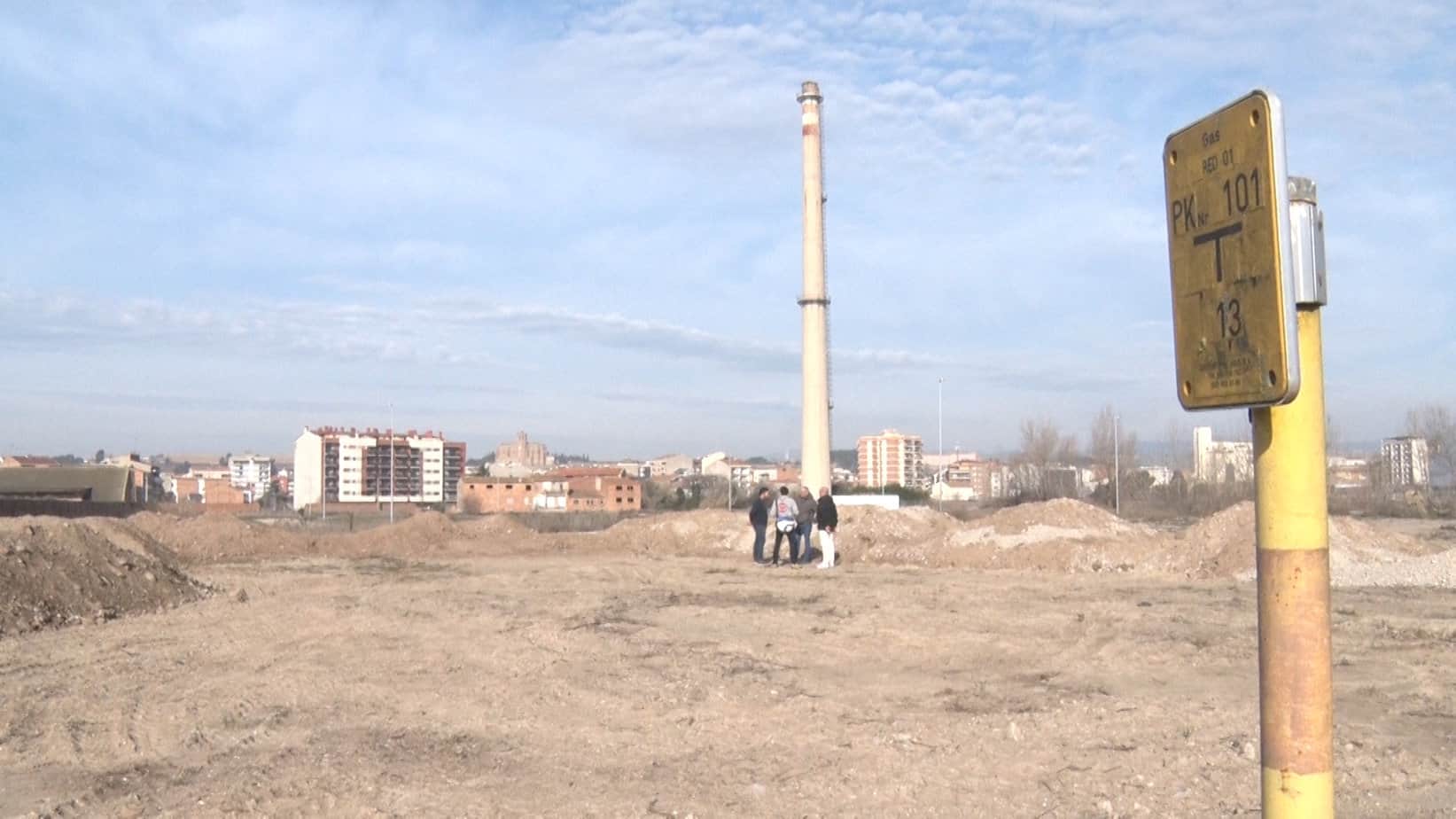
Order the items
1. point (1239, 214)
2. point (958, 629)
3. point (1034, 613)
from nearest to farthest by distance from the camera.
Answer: point (1239, 214) → point (958, 629) → point (1034, 613)

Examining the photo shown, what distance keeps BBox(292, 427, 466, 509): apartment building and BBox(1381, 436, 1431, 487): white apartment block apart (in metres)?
68.8

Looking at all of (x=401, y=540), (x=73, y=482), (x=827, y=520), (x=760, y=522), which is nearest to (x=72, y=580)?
(x=827, y=520)

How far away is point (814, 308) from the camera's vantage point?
50.0m

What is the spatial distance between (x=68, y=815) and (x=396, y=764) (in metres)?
1.85

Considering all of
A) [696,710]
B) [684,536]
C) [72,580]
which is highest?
[72,580]

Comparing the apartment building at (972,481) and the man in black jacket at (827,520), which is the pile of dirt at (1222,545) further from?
the apartment building at (972,481)

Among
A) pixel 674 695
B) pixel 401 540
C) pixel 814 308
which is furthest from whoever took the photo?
pixel 814 308

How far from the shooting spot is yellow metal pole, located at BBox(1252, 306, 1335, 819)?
2367 millimetres

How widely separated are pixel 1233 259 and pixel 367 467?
362 feet

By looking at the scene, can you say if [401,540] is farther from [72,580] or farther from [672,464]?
[672,464]

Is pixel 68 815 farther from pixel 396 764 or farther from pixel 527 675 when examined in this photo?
pixel 527 675

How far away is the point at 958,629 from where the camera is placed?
14734mm

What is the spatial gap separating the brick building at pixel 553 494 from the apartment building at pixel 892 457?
2314 inches

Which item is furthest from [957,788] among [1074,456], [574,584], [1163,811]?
[1074,456]
